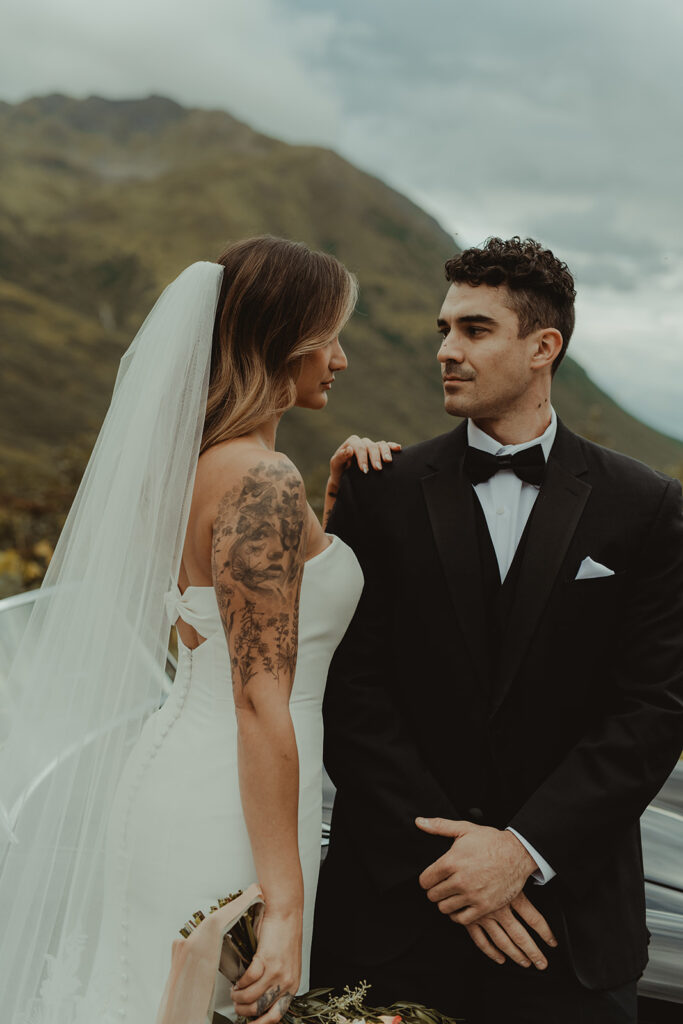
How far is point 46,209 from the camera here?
8662cm

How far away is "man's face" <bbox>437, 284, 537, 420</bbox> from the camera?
227 cm

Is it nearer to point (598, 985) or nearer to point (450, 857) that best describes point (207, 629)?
point (450, 857)

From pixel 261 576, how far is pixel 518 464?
32.6 inches

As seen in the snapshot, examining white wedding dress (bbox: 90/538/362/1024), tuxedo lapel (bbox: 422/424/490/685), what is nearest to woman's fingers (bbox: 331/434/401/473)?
tuxedo lapel (bbox: 422/424/490/685)

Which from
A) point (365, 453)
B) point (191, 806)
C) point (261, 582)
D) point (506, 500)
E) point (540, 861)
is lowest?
point (540, 861)

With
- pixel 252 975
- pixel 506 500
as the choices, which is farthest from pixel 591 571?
pixel 252 975

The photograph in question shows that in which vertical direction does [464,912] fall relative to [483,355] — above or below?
below

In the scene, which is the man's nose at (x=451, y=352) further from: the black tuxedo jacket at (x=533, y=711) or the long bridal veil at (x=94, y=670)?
the long bridal veil at (x=94, y=670)

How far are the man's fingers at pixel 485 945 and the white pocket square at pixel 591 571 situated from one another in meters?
0.86

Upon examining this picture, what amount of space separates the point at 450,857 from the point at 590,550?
0.80 meters

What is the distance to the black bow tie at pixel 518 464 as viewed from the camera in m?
2.27

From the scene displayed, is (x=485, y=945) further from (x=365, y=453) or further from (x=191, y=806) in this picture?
(x=365, y=453)

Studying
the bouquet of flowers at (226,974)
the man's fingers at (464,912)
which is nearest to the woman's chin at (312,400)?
the bouquet of flowers at (226,974)

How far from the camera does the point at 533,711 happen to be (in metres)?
2.17
